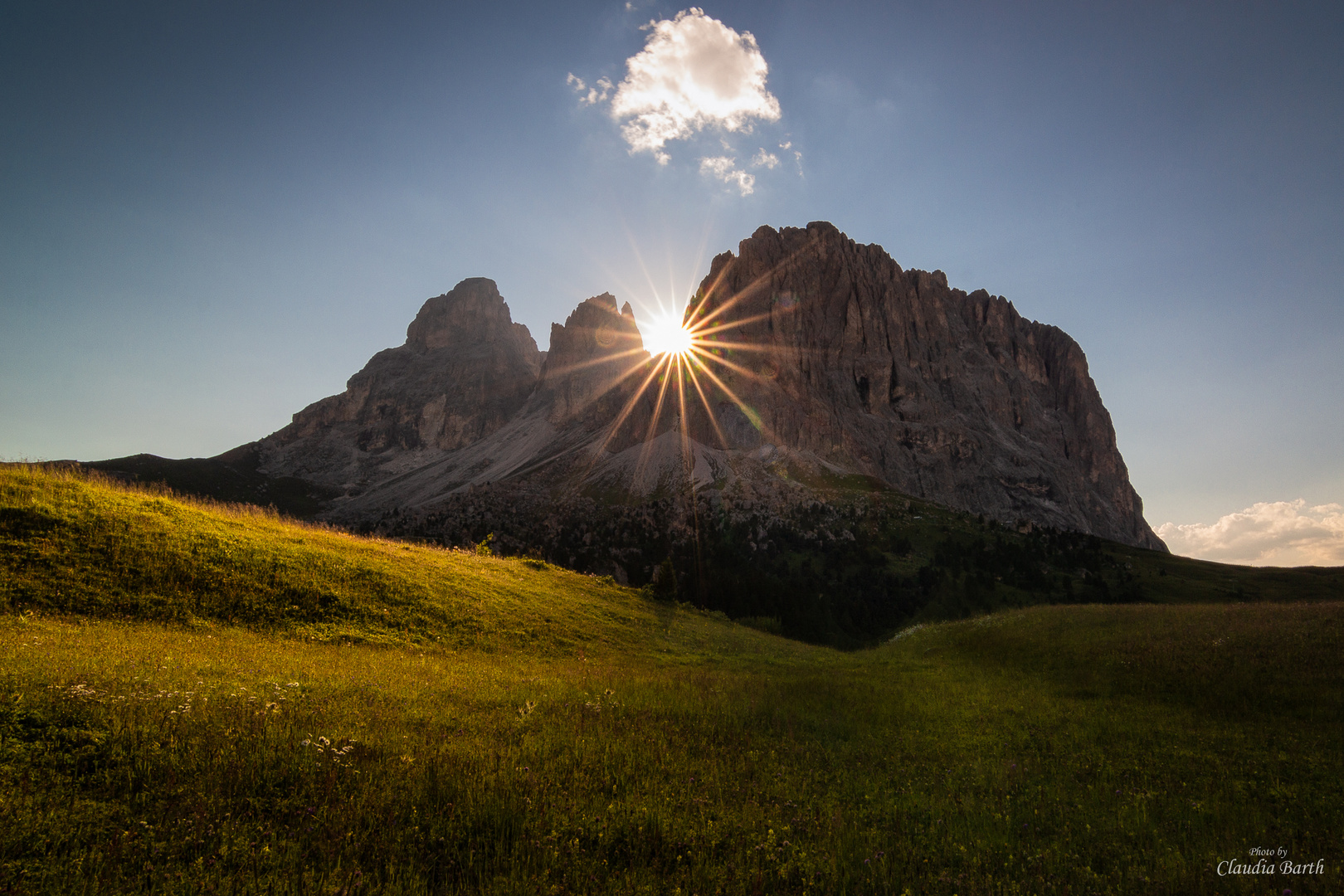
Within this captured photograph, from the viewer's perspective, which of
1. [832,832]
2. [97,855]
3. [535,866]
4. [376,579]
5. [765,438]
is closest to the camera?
[97,855]

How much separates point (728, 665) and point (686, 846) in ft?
60.5

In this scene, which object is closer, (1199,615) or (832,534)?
(1199,615)

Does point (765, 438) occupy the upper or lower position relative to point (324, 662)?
upper

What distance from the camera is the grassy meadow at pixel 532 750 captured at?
5.56m

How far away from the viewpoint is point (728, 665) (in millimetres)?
24219

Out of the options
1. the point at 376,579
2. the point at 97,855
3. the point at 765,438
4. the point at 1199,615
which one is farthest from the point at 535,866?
the point at 765,438

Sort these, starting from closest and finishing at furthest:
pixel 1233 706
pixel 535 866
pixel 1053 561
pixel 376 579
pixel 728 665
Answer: pixel 535 866 < pixel 1233 706 < pixel 376 579 < pixel 728 665 < pixel 1053 561

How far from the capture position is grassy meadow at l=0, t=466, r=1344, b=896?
5.56 m

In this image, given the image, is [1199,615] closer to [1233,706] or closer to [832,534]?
[1233,706]

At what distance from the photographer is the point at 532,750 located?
8516 millimetres
